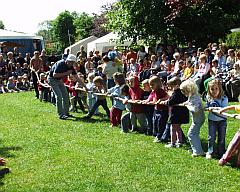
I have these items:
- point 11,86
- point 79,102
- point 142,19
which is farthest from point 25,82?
point 79,102

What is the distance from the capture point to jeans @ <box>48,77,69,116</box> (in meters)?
11.6

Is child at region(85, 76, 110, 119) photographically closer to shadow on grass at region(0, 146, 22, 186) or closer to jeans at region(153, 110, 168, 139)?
jeans at region(153, 110, 168, 139)

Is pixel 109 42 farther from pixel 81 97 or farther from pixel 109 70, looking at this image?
pixel 81 97

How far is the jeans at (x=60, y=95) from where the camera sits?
11.6 metres

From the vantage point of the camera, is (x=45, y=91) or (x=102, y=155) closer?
(x=102, y=155)

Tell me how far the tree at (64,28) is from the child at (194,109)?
8378 cm

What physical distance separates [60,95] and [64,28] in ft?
281

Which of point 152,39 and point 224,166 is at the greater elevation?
point 152,39

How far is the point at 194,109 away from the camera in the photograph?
7.14m

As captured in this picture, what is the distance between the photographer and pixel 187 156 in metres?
7.20

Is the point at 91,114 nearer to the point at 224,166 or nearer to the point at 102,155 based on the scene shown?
the point at 102,155

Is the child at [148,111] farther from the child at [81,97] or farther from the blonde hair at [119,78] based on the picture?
the child at [81,97]

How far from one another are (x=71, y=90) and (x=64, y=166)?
622 centimetres

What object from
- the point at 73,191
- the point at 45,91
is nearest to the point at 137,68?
the point at 45,91
